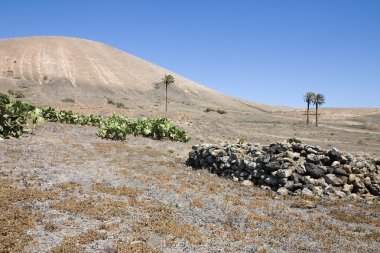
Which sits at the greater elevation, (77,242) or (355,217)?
(77,242)

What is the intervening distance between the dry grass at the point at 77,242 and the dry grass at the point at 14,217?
863 mm

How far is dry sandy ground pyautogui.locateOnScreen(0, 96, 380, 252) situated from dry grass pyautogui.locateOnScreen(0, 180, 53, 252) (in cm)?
3

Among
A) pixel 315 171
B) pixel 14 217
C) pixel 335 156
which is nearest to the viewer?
pixel 14 217

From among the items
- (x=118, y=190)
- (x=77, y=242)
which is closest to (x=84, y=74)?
(x=118, y=190)

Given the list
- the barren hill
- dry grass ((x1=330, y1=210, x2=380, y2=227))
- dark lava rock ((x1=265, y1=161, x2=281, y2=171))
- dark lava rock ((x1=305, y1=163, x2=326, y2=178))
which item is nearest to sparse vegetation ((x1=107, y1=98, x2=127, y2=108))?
the barren hill

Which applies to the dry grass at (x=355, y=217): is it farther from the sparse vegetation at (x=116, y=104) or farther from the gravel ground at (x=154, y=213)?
the sparse vegetation at (x=116, y=104)

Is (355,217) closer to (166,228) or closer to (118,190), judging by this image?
(166,228)

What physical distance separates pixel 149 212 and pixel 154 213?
0.77 feet

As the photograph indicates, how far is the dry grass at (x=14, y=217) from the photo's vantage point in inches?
346

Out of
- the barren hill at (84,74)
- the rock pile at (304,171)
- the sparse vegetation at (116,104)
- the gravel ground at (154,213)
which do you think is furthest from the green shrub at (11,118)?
the barren hill at (84,74)

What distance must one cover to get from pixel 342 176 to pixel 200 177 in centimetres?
641

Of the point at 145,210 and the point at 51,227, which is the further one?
the point at 145,210

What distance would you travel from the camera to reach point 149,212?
11867mm

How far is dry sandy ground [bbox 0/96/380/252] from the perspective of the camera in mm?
9531
